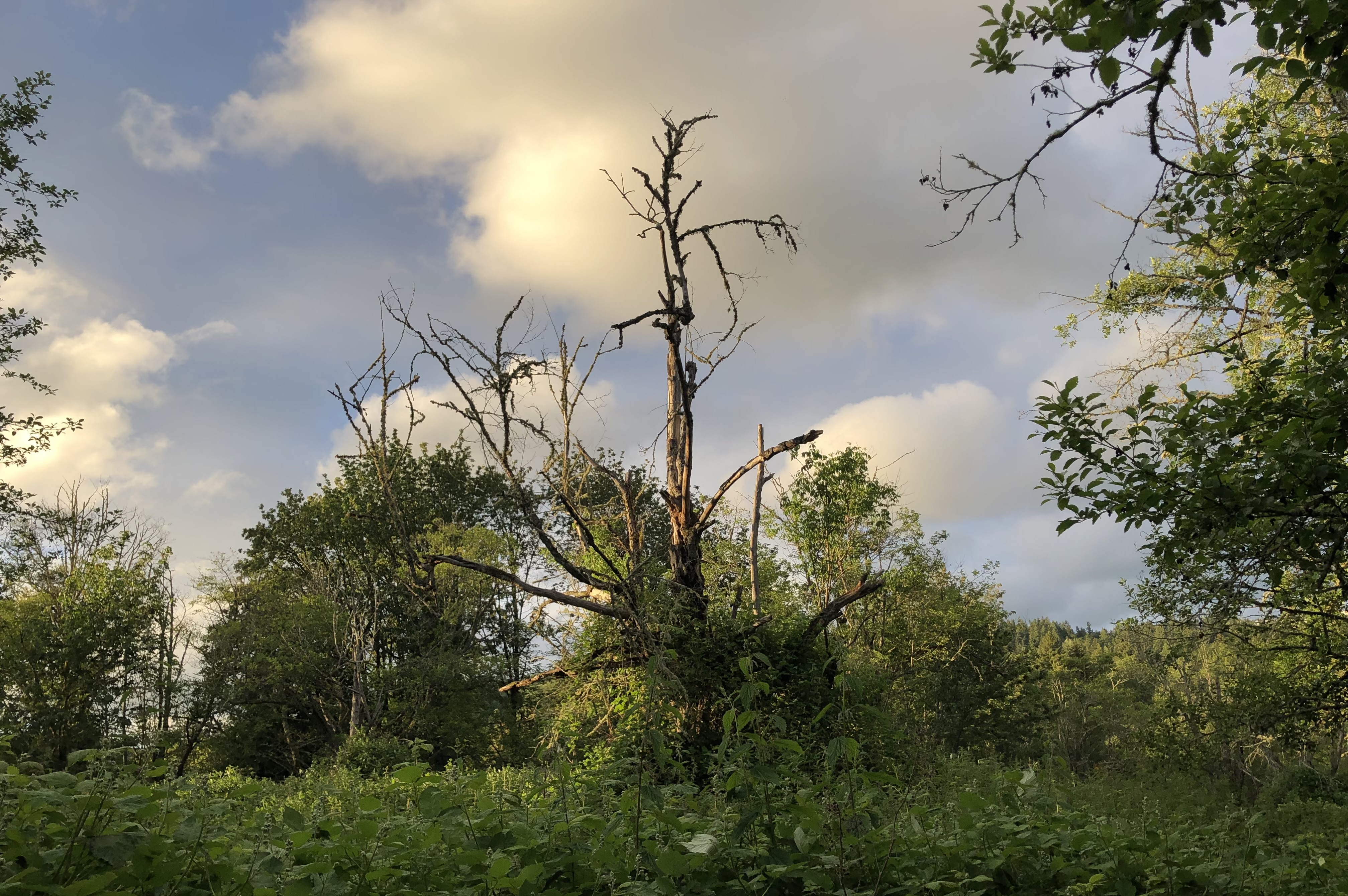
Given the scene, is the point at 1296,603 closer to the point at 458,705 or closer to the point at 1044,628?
the point at 458,705

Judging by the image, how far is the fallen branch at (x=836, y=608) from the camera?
39.1ft

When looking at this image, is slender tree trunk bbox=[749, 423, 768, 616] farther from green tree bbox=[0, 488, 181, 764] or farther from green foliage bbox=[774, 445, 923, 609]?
green tree bbox=[0, 488, 181, 764]

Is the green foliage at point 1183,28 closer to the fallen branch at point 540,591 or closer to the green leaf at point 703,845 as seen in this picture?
the green leaf at point 703,845

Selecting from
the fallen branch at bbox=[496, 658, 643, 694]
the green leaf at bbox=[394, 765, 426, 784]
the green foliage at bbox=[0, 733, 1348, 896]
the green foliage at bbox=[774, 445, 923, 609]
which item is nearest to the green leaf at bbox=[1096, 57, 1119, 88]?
the green foliage at bbox=[0, 733, 1348, 896]

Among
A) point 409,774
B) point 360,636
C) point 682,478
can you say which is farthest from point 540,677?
point 360,636

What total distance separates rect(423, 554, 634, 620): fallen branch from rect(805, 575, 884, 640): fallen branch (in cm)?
319

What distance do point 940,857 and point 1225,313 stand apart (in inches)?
507

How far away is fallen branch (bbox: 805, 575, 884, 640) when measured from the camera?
11.9 metres

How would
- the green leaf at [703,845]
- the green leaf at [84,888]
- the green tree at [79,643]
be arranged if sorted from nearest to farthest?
the green leaf at [84,888] → the green leaf at [703,845] → the green tree at [79,643]

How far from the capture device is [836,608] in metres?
12.2

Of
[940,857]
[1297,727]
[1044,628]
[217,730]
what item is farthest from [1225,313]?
[1044,628]

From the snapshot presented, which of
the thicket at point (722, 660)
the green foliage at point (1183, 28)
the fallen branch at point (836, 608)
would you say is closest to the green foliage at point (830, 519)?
the thicket at point (722, 660)

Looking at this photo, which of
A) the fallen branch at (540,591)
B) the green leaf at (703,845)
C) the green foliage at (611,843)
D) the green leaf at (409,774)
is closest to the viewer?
the green foliage at (611,843)

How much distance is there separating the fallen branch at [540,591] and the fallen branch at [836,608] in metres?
3.19
